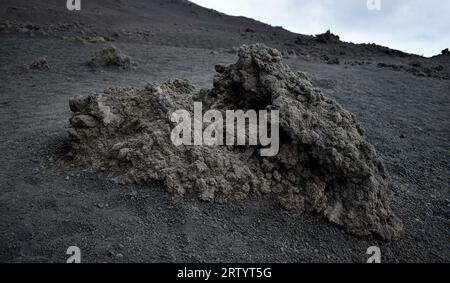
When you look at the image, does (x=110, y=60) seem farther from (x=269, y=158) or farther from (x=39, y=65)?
(x=269, y=158)

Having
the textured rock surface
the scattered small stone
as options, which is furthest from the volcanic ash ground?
the textured rock surface

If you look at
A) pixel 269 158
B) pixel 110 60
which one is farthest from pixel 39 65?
pixel 269 158

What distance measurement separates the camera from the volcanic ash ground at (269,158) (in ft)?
11.6

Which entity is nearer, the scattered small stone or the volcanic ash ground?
the volcanic ash ground

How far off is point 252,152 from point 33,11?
18724 millimetres

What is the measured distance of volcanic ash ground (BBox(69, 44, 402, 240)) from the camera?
355 cm

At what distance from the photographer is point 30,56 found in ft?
35.5

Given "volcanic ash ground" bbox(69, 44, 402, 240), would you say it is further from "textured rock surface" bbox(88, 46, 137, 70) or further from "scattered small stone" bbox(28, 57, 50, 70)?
"textured rock surface" bbox(88, 46, 137, 70)

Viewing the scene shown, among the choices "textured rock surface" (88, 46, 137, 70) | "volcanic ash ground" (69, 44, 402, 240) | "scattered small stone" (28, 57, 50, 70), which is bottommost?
"volcanic ash ground" (69, 44, 402, 240)

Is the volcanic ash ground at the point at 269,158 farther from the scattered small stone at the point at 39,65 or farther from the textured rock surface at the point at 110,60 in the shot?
the textured rock surface at the point at 110,60

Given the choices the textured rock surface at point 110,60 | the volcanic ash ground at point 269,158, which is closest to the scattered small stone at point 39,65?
the textured rock surface at point 110,60
